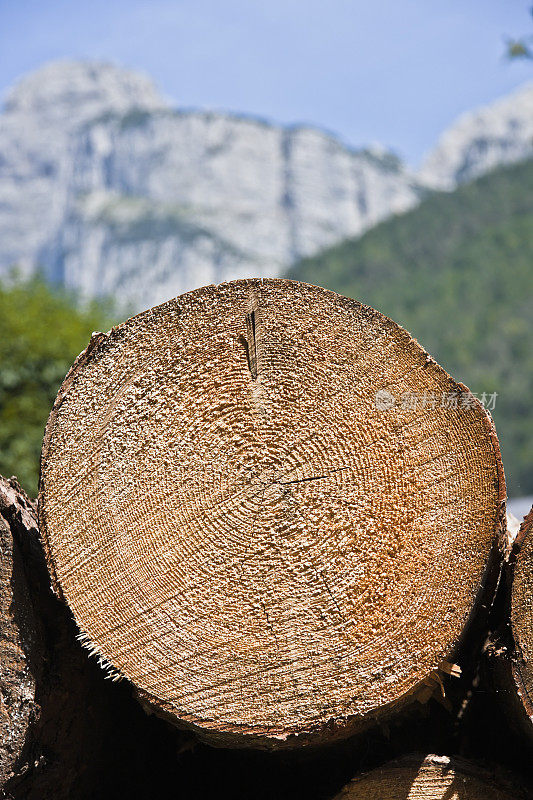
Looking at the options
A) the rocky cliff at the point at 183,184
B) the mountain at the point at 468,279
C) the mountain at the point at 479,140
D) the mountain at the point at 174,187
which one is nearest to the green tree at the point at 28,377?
the mountain at the point at 468,279

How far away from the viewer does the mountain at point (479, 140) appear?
418ft

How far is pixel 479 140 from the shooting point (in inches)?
5295

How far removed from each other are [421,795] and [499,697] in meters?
0.23

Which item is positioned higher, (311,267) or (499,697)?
(311,267)

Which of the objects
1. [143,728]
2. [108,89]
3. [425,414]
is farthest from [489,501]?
[108,89]

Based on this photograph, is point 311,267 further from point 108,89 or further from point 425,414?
point 108,89

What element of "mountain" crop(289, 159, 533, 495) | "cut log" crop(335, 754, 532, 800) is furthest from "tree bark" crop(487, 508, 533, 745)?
"mountain" crop(289, 159, 533, 495)

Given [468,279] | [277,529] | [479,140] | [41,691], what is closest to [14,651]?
[41,691]

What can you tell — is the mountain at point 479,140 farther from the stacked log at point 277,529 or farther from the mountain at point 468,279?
the stacked log at point 277,529

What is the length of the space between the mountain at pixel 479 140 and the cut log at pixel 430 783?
131 metres

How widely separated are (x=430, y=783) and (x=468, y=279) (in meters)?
45.7

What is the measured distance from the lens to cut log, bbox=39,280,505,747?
1.32 m

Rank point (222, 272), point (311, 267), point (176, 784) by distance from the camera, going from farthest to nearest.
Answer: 1. point (222, 272)
2. point (311, 267)
3. point (176, 784)

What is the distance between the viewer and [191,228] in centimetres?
10306
